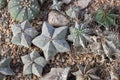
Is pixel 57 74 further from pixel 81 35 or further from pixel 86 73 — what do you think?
pixel 81 35

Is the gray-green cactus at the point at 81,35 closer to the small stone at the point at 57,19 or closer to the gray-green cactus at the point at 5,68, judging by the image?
the small stone at the point at 57,19

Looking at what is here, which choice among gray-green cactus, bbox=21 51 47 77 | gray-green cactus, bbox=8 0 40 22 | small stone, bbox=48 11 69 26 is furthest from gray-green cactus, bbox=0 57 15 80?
small stone, bbox=48 11 69 26

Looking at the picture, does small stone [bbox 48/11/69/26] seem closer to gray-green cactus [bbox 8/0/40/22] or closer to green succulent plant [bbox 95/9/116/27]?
gray-green cactus [bbox 8/0/40/22]

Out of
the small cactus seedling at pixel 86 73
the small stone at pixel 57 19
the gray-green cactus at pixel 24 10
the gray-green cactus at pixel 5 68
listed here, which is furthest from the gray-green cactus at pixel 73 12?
the gray-green cactus at pixel 5 68

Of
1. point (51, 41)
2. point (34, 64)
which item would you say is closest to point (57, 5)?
point (51, 41)

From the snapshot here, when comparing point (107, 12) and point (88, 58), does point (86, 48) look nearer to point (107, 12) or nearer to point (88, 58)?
point (88, 58)
